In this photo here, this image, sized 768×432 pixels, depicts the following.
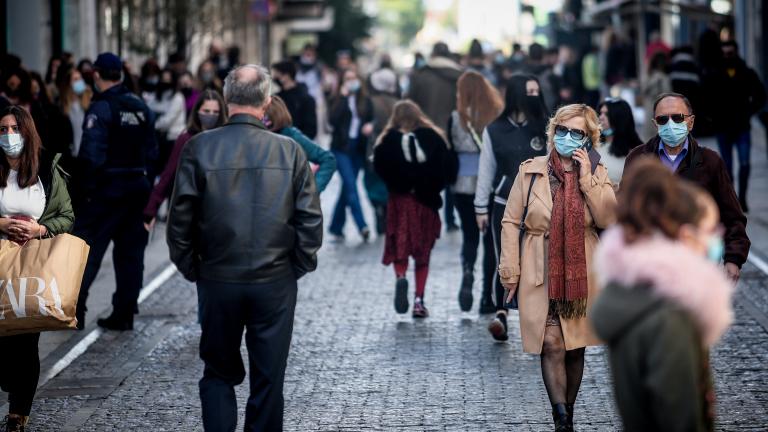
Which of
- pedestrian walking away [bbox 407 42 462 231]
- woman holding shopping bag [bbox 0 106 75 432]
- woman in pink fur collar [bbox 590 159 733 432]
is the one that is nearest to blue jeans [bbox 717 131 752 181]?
pedestrian walking away [bbox 407 42 462 231]

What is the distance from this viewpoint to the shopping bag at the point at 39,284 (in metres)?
7.43

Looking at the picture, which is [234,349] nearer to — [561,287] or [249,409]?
[249,409]

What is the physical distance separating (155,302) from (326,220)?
234 inches

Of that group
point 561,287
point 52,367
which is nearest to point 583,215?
point 561,287

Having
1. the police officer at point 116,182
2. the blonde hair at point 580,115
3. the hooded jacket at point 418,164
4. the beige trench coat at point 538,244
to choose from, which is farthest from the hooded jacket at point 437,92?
the beige trench coat at point 538,244

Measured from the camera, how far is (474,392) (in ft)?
27.8

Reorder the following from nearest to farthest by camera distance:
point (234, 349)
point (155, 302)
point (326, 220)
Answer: point (234, 349) < point (155, 302) < point (326, 220)

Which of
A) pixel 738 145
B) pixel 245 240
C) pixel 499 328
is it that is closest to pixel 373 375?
pixel 499 328

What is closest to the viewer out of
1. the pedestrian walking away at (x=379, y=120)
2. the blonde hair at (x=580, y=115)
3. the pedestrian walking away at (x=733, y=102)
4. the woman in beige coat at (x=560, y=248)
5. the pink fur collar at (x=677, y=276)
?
the pink fur collar at (x=677, y=276)

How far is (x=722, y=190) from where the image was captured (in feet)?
24.6

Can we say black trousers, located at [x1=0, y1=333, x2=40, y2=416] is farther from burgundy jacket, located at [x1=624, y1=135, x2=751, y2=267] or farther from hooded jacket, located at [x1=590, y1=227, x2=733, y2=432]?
hooded jacket, located at [x1=590, y1=227, x2=733, y2=432]

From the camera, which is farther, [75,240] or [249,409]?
[75,240]

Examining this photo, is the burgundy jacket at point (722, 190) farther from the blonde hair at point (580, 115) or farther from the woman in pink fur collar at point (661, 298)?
the woman in pink fur collar at point (661, 298)

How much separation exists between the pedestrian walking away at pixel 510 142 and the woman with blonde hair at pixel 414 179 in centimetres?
124
